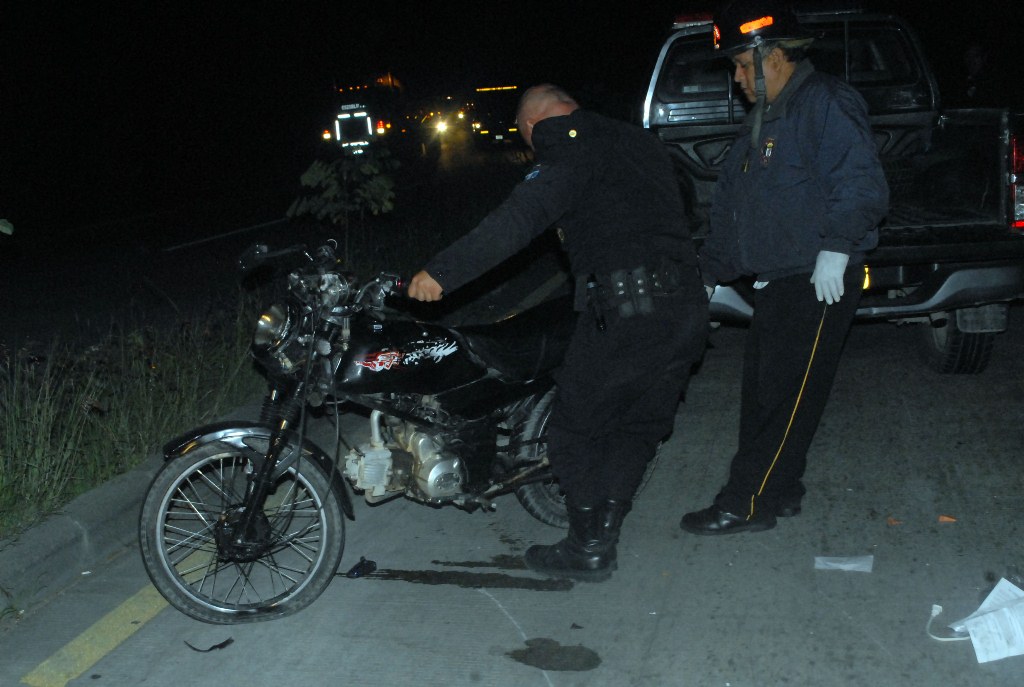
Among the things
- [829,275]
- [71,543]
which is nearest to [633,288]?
[829,275]

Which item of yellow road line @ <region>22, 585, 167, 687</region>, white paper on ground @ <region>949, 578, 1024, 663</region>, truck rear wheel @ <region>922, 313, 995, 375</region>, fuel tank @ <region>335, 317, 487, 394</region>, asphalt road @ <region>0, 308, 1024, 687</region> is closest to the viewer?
white paper on ground @ <region>949, 578, 1024, 663</region>

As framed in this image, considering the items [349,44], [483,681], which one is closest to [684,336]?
[483,681]

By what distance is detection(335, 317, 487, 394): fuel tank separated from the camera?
4141 millimetres

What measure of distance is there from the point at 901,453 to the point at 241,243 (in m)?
12.6

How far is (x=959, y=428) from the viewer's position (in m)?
5.96

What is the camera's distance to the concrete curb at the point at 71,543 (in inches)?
175

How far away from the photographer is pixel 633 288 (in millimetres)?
4160

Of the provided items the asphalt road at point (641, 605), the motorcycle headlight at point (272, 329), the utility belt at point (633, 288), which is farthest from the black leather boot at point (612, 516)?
the motorcycle headlight at point (272, 329)

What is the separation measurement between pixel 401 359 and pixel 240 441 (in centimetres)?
66

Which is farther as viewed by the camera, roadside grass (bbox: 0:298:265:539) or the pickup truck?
the pickup truck

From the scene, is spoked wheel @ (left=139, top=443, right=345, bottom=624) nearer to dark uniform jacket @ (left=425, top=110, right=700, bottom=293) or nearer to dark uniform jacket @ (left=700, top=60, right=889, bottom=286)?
dark uniform jacket @ (left=425, top=110, right=700, bottom=293)

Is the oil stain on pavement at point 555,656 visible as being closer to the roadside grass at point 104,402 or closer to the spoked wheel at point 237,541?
the spoked wheel at point 237,541

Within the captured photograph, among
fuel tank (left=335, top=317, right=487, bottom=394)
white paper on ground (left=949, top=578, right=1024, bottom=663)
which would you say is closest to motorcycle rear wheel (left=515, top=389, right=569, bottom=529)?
fuel tank (left=335, top=317, right=487, bottom=394)

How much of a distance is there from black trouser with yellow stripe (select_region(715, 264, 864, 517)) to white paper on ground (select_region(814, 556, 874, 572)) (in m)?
0.37
